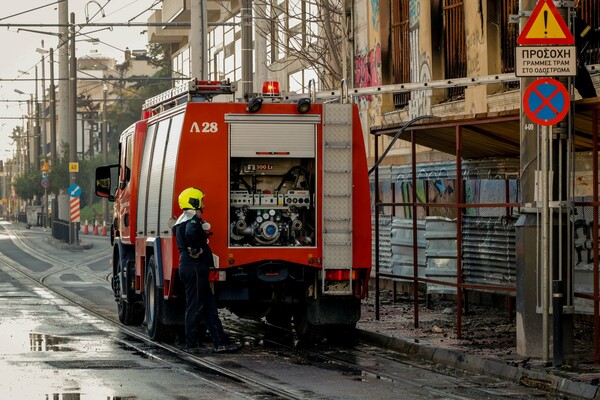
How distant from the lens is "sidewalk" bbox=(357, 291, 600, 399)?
1335 centimetres

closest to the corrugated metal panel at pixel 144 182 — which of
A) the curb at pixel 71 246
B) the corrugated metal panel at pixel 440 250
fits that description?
the corrugated metal panel at pixel 440 250

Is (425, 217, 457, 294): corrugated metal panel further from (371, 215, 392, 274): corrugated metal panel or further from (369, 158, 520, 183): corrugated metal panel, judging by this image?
(371, 215, 392, 274): corrugated metal panel

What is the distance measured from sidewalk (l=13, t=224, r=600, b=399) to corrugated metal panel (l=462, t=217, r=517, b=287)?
60 cm

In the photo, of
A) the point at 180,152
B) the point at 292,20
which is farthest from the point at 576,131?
the point at 292,20

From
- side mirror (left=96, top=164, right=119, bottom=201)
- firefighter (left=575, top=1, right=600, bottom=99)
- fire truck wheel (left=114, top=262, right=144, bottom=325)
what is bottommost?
fire truck wheel (left=114, top=262, right=144, bottom=325)

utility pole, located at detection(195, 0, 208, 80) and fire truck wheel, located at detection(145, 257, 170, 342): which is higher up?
utility pole, located at detection(195, 0, 208, 80)

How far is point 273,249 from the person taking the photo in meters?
17.0

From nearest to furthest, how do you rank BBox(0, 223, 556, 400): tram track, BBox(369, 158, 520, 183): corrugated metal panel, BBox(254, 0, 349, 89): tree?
BBox(0, 223, 556, 400): tram track, BBox(369, 158, 520, 183): corrugated metal panel, BBox(254, 0, 349, 89): tree

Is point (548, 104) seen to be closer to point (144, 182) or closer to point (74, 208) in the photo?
point (144, 182)

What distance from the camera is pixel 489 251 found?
19281mm

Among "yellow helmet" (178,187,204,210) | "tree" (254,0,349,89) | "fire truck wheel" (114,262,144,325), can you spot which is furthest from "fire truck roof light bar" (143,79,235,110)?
"tree" (254,0,349,89)

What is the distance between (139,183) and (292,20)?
2108 cm

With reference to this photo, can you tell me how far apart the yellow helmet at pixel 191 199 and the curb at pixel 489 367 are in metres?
2.90

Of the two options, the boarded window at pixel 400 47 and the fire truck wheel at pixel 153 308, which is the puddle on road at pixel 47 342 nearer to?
the fire truck wheel at pixel 153 308
